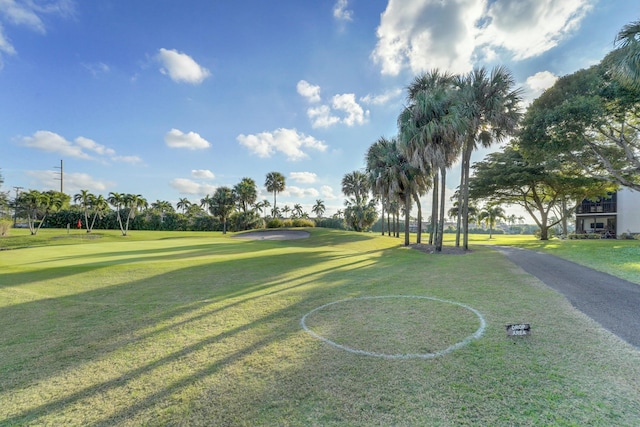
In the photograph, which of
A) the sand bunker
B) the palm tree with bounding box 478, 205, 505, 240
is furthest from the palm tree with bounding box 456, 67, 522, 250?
the palm tree with bounding box 478, 205, 505, 240

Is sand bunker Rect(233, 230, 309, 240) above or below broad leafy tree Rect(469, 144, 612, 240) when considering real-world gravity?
below

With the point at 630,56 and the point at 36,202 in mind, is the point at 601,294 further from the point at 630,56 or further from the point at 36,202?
the point at 36,202

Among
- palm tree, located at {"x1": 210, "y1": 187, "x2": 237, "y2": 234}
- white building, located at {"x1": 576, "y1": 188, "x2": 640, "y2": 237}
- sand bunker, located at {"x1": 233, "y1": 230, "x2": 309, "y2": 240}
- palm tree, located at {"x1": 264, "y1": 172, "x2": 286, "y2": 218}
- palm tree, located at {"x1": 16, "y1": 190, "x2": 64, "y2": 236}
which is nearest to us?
sand bunker, located at {"x1": 233, "y1": 230, "x2": 309, "y2": 240}

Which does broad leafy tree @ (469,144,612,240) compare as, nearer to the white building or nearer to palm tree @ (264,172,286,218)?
the white building

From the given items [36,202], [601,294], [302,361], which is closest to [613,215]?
[601,294]

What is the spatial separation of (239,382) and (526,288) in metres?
7.90

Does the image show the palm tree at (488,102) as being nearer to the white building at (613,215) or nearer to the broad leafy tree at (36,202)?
the white building at (613,215)

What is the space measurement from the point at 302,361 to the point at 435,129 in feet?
55.8

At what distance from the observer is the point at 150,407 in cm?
267

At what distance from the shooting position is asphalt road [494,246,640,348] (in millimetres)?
4605

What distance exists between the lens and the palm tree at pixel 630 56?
10.5m

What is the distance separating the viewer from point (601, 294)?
21.8ft

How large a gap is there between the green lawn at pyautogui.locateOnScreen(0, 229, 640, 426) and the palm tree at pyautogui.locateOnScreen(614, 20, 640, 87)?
417 inches

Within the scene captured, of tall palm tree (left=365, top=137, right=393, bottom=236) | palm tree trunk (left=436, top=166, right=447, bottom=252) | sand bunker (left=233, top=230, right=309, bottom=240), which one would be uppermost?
tall palm tree (left=365, top=137, right=393, bottom=236)
